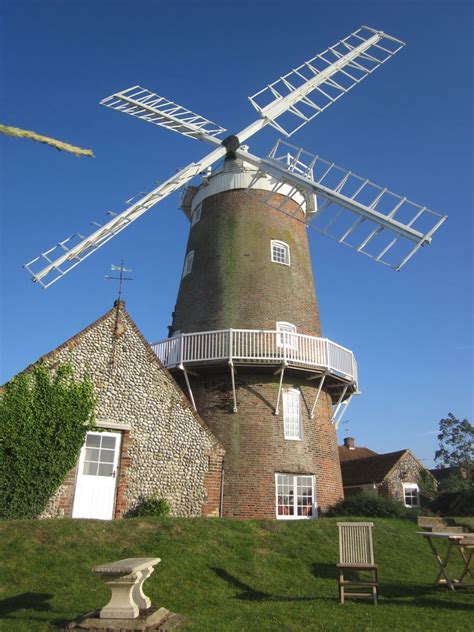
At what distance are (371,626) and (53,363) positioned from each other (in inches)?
403

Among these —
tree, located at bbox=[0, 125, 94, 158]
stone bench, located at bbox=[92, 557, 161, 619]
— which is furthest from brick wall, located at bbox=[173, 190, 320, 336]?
tree, located at bbox=[0, 125, 94, 158]

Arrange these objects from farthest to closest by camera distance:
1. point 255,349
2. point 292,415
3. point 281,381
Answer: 1. point 292,415
2. point 255,349
3. point 281,381

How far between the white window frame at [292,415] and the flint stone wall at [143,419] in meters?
2.80

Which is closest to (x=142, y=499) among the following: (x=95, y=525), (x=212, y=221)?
(x=95, y=525)

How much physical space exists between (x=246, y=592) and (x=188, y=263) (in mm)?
14099

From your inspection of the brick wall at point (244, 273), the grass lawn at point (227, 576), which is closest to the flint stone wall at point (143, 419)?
the grass lawn at point (227, 576)

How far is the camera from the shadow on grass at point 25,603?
7.70m

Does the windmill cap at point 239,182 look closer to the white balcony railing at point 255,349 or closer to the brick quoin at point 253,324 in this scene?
the brick quoin at point 253,324

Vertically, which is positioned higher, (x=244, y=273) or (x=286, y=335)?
(x=244, y=273)

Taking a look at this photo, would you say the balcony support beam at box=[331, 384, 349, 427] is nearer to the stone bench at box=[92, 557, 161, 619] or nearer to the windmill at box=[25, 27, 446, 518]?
the windmill at box=[25, 27, 446, 518]

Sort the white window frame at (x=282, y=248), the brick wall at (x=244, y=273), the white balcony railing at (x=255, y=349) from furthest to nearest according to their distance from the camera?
the white window frame at (x=282, y=248)
the brick wall at (x=244, y=273)
the white balcony railing at (x=255, y=349)

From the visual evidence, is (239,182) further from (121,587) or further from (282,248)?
(121,587)

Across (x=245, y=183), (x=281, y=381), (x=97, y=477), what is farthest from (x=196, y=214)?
(x=97, y=477)

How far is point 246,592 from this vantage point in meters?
9.34
